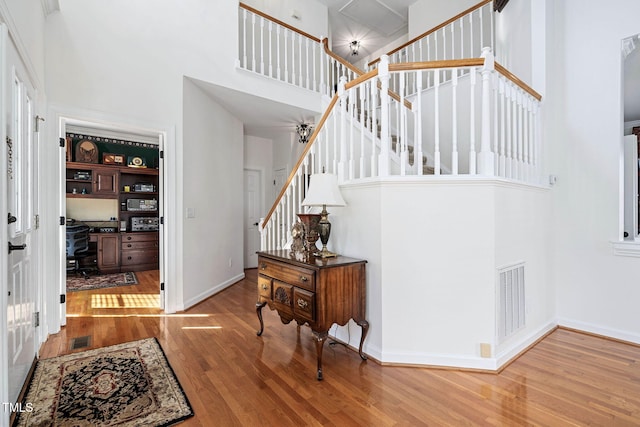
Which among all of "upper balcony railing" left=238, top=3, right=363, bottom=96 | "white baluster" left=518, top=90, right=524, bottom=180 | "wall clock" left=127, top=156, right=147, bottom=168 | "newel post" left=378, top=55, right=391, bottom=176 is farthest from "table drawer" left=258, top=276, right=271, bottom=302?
"wall clock" left=127, top=156, right=147, bottom=168

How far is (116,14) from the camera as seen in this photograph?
10.5 ft

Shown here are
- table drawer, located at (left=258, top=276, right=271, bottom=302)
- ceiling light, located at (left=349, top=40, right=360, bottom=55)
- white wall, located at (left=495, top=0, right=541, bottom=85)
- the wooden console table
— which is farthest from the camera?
ceiling light, located at (left=349, top=40, right=360, bottom=55)

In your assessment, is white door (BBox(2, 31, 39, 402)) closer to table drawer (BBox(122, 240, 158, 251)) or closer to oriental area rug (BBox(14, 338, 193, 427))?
oriental area rug (BBox(14, 338, 193, 427))

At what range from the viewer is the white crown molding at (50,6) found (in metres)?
2.71

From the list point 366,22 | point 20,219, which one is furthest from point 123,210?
point 366,22

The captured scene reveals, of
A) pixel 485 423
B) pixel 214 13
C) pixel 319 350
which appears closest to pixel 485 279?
pixel 485 423

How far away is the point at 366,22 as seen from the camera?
6.30 metres

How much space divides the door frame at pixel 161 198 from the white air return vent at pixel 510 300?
3224 mm

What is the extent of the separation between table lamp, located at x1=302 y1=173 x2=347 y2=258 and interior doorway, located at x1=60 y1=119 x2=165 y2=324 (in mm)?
3649

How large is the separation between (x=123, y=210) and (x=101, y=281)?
158 centimetres

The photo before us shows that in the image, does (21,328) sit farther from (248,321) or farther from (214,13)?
(214,13)

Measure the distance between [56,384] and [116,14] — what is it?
3349 millimetres

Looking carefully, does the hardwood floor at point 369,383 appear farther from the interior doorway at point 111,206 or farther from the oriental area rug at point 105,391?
the interior doorway at point 111,206

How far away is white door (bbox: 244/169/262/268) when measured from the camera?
6.23 meters
